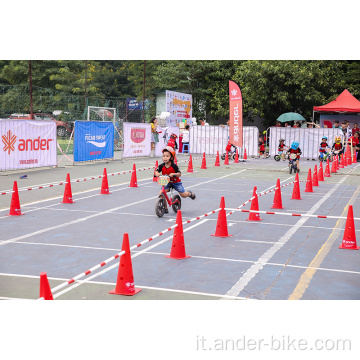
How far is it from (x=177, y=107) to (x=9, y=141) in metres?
19.7

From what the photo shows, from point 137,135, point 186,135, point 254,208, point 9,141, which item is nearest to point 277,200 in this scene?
point 254,208

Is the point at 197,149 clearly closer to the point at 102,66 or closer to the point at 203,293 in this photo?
the point at 203,293

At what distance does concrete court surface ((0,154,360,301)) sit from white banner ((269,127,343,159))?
696 inches

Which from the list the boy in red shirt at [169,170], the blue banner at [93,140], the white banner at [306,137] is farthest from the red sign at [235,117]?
the boy in red shirt at [169,170]

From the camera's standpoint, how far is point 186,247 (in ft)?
32.2

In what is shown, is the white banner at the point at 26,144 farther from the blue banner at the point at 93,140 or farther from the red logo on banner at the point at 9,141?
the blue banner at the point at 93,140

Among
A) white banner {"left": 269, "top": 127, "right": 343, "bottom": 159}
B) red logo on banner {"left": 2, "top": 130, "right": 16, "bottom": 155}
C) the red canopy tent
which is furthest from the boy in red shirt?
the red canopy tent

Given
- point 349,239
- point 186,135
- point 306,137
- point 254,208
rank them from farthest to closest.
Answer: point 186,135 → point 306,137 → point 254,208 → point 349,239

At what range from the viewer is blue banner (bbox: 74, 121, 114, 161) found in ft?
84.6

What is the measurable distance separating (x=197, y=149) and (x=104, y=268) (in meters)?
29.8

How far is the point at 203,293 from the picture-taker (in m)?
7.06

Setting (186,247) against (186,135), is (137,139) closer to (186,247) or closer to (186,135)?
(186,135)

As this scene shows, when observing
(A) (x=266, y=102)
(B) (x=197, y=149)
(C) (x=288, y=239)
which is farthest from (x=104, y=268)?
(A) (x=266, y=102)

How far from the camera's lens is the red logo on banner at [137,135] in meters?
30.4
